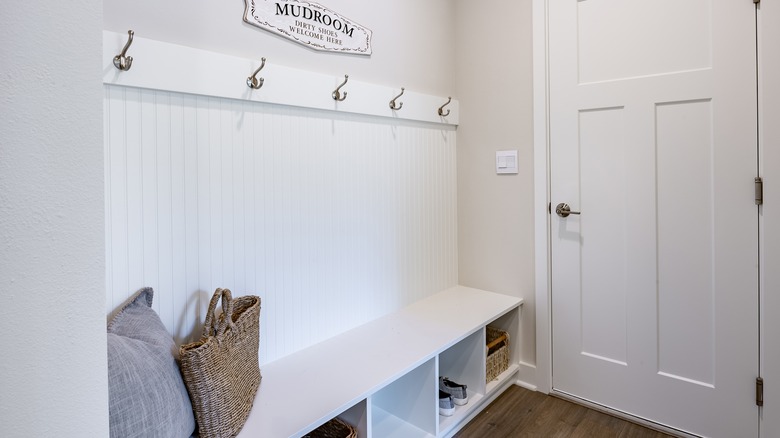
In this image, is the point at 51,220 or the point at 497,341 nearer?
the point at 51,220

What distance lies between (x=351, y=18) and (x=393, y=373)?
1.45 m

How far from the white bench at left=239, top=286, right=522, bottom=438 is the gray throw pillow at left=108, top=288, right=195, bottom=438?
23 centimetres

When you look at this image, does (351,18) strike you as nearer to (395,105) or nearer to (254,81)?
(395,105)

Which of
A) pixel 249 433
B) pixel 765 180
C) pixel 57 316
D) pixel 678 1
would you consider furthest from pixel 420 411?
pixel 678 1

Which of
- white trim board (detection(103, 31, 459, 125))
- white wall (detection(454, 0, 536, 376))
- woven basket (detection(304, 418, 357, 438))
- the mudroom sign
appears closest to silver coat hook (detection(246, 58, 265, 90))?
white trim board (detection(103, 31, 459, 125))

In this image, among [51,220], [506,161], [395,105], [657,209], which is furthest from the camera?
[506,161]

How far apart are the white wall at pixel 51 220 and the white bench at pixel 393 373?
66 cm

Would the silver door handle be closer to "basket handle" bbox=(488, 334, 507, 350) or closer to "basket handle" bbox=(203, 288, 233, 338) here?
"basket handle" bbox=(488, 334, 507, 350)

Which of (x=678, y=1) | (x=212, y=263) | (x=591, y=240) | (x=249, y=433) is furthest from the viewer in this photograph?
(x=591, y=240)

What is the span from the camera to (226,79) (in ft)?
4.51

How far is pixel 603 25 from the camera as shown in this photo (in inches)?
74.3

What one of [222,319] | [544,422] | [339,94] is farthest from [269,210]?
[544,422]

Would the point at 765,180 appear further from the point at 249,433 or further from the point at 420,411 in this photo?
the point at 249,433

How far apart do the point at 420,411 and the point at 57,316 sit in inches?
56.9
